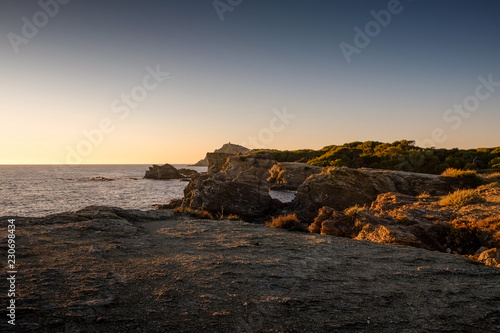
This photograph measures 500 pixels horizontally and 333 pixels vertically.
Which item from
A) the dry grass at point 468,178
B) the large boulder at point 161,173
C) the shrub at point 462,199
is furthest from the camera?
the large boulder at point 161,173

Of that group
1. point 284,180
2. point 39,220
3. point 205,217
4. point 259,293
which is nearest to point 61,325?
point 259,293

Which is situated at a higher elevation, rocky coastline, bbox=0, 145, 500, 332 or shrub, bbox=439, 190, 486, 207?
Answer: shrub, bbox=439, 190, 486, 207

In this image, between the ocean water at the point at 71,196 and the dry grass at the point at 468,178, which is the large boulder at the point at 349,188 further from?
the ocean water at the point at 71,196

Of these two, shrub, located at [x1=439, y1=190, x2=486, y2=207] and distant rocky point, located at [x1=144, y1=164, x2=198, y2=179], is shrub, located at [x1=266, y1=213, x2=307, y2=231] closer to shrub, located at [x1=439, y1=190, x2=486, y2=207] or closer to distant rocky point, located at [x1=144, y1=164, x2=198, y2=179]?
shrub, located at [x1=439, y1=190, x2=486, y2=207]

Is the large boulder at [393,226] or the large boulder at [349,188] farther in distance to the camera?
the large boulder at [349,188]

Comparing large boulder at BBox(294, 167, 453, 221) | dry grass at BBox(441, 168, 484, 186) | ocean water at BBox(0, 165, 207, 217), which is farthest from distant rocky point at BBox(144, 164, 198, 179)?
dry grass at BBox(441, 168, 484, 186)

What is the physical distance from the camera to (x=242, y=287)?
5664 millimetres

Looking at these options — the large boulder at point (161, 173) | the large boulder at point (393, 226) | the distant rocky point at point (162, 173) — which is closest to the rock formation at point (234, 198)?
the large boulder at point (393, 226)

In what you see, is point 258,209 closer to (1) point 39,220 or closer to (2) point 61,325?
(1) point 39,220

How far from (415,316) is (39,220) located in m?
13.8

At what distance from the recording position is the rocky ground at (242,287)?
4.35 metres

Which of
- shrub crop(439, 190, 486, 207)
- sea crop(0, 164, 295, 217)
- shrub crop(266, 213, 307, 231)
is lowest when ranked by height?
sea crop(0, 164, 295, 217)

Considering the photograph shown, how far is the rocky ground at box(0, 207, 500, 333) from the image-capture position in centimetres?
435

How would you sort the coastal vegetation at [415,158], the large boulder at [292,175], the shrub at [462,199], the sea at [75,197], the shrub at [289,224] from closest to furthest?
1. the shrub at [289,224]
2. the shrub at [462,199]
3. the sea at [75,197]
4. the coastal vegetation at [415,158]
5. the large boulder at [292,175]
